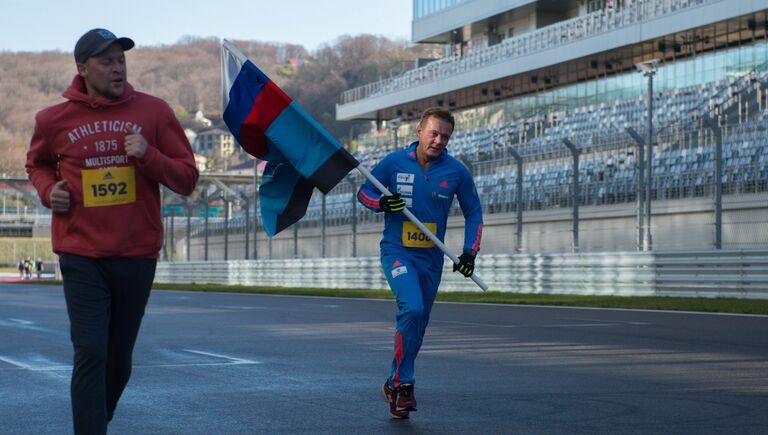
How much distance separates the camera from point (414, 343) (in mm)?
7676

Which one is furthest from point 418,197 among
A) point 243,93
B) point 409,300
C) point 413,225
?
point 243,93

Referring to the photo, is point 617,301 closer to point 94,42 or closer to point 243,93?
point 243,93

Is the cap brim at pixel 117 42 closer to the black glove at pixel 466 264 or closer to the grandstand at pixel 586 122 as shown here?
the black glove at pixel 466 264

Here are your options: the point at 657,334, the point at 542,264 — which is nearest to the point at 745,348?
the point at 657,334

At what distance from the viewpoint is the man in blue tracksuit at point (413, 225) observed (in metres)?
7.67

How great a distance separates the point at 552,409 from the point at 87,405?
3.22 m

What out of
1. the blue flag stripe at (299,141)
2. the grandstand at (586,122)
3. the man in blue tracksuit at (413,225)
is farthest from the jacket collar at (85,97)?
the grandstand at (586,122)

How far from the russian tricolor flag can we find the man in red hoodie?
2.16 metres

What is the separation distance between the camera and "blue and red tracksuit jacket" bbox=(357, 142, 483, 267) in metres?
7.91

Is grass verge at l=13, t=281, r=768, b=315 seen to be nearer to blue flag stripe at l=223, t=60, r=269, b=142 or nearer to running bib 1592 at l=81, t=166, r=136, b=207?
blue flag stripe at l=223, t=60, r=269, b=142

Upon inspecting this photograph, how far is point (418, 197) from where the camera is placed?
26.3ft

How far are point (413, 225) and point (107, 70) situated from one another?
2.86 m

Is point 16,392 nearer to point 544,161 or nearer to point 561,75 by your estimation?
point 544,161

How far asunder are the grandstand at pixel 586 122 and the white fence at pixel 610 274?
0.51 m
